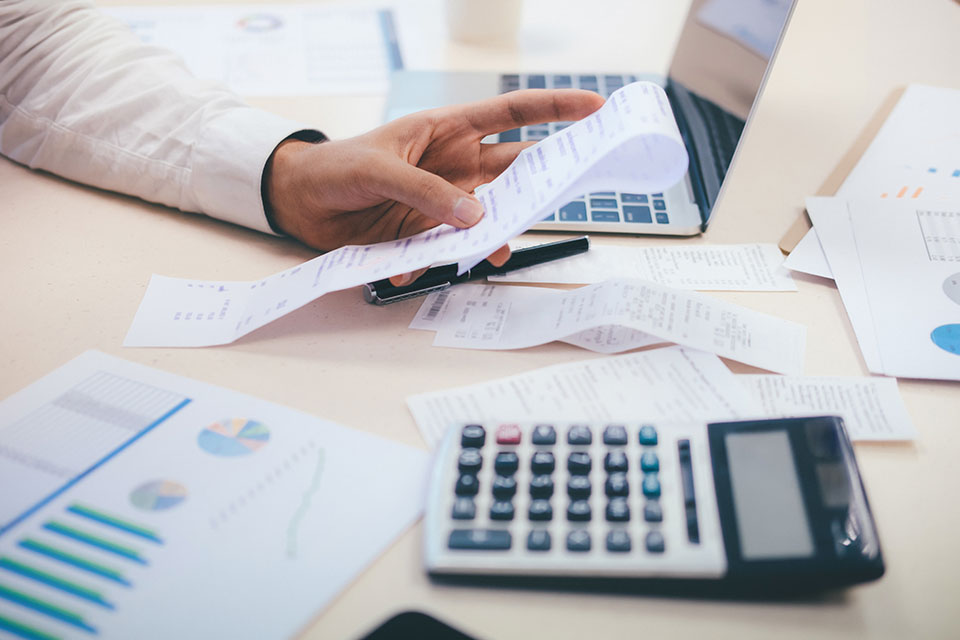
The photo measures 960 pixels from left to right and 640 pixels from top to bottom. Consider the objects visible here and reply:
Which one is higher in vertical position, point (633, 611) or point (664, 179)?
point (664, 179)

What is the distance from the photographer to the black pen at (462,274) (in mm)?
568

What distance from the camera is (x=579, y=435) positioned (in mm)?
426

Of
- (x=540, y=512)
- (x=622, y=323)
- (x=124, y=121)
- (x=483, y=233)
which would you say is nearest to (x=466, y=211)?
(x=483, y=233)

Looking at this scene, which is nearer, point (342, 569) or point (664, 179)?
point (342, 569)

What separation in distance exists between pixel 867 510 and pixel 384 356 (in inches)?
12.7

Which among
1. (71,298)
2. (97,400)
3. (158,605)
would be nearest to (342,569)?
(158,605)

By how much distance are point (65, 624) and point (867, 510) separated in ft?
1.36

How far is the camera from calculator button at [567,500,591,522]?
1.26 feet

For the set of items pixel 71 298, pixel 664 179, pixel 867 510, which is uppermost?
pixel 664 179

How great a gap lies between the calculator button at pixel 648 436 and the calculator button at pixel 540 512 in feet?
0.25

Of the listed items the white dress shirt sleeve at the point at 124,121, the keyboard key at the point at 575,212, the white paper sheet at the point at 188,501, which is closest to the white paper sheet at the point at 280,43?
the white dress shirt sleeve at the point at 124,121

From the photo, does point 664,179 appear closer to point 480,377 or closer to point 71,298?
point 480,377

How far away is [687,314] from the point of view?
1.76 feet

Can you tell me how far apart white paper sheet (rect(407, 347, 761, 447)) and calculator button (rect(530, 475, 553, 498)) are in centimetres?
7
